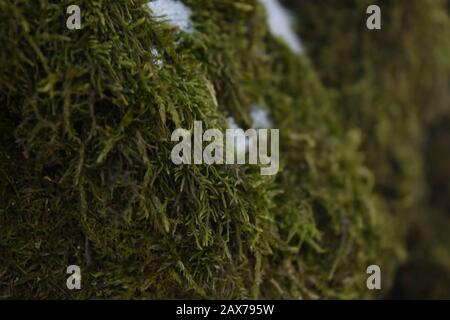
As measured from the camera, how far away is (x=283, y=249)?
1250mm

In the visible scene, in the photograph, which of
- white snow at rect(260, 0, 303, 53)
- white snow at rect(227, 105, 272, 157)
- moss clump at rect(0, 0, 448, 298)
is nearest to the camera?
moss clump at rect(0, 0, 448, 298)

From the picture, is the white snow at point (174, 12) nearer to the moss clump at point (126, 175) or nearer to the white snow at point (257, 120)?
the moss clump at point (126, 175)

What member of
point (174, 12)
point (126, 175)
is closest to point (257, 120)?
point (174, 12)

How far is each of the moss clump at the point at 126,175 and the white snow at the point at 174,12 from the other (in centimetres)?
2

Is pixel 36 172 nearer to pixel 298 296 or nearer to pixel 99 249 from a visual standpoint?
pixel 99 249

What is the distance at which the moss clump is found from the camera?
95cm

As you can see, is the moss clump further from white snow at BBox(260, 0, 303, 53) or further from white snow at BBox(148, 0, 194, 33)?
white snow at BBox(260, 0, 303, 53)

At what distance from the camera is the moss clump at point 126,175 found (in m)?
0.95

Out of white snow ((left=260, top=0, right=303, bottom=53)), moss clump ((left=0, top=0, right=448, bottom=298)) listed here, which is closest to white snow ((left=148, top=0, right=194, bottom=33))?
moss clump ((left=0, top=0, right=448, bottom=298))

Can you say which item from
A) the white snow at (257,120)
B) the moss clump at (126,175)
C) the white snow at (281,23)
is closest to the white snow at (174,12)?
the moss clump at (126,175)

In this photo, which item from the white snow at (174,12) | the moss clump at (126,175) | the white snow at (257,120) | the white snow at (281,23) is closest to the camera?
the moss clump at (126,175)

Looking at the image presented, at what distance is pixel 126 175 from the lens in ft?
3.28

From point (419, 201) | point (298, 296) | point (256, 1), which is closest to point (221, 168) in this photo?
point (298, 296)

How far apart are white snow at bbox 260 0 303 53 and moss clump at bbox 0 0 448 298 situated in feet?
1.02
